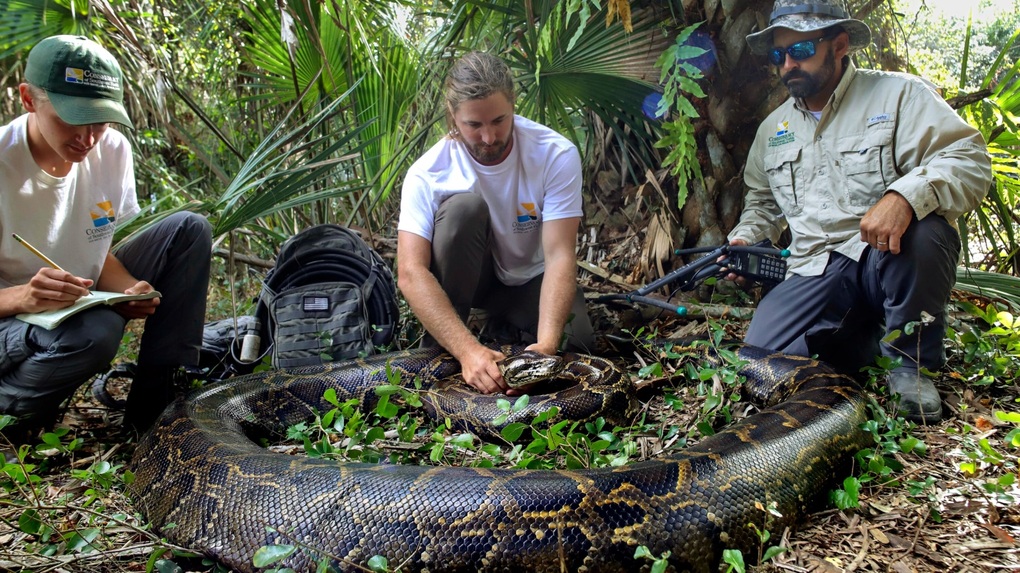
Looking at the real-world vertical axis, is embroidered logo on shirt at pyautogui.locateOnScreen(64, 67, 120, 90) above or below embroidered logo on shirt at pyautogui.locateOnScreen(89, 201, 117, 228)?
above

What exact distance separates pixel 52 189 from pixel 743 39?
4.70m

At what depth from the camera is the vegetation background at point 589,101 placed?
5008mm

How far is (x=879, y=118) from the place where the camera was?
4234 millimetres

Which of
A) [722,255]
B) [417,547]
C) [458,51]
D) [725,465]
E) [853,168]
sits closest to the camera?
[417,547]

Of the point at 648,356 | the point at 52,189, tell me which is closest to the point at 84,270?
the point at 52,189

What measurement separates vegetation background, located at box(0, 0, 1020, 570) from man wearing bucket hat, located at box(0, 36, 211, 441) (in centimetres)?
42

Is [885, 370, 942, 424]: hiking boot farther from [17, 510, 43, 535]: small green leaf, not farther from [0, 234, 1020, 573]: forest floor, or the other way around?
[17, 510, 43, 535]: small green leaf

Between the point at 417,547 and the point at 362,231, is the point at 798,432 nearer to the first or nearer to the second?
the point at 417,547

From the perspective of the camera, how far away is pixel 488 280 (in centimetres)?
529

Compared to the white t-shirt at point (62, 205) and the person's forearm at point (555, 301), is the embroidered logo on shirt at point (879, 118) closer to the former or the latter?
the person's forearm at point (555, 301)

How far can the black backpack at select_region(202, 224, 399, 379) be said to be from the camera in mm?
4918

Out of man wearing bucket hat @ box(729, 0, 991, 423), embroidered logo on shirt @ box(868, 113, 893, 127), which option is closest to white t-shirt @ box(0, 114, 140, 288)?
man wearing bucket hat @ box(729, 0, 991, 423)

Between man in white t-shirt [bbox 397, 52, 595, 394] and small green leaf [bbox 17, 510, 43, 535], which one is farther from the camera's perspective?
man in white t-shirt [bbox 397, 52, 595, 394]

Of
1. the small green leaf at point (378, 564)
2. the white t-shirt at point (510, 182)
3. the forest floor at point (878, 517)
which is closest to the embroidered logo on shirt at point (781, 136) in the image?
the white t-shirt at point (510, 182)
